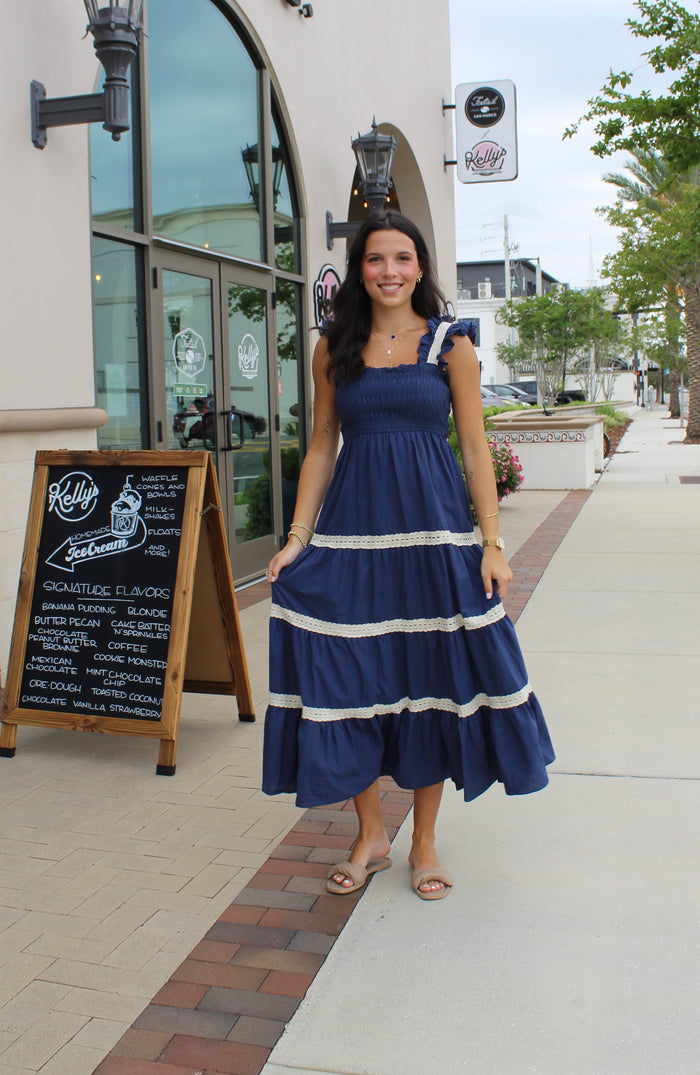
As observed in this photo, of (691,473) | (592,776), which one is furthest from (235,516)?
(691,473)

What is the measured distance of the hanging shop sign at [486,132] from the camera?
13945mm

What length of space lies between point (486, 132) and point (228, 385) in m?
8.13

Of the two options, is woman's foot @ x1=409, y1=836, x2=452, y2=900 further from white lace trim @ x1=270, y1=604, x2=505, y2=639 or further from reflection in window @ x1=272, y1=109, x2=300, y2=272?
reflection in window @ x1=272, y1=109, x2=300, y2=272

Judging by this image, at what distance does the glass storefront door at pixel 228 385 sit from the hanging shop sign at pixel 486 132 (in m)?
6.68

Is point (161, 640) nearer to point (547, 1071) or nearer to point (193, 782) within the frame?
point (193, 782)

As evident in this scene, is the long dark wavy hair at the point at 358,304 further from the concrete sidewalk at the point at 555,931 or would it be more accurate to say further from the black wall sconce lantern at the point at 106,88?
the black wall sconce lantern at the point at 106,88

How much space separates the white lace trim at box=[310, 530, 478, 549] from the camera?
3066 mm

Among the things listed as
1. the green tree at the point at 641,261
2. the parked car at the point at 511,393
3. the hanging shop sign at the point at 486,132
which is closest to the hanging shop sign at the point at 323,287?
the hanging shop sign at the point at 486,132

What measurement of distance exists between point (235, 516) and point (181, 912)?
16.9 ft

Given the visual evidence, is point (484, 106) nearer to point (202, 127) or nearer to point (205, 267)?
point (202, 127)

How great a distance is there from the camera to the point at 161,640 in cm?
428

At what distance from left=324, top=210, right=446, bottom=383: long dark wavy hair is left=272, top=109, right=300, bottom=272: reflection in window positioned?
587 centimetres

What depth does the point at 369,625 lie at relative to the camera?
3.08 metres

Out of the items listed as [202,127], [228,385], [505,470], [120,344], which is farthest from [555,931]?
[505,470]
